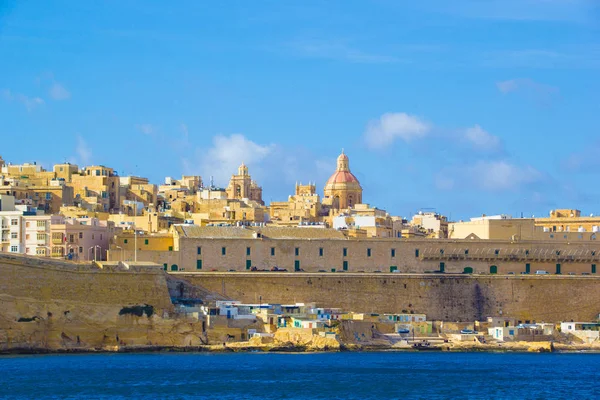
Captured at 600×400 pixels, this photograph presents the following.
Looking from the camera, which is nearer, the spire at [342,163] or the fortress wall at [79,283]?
the fortress wall at [79,283]

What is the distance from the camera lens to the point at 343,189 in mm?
113312

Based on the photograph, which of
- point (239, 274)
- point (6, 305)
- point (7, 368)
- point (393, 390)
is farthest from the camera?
point (239, 274)

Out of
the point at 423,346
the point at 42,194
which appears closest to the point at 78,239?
the point at 42,194

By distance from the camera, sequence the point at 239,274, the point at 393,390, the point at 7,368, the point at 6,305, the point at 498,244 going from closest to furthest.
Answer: the point at 393,390, the point at 7,368, the point at 6,305, the point at 239,274, the point at 498,244

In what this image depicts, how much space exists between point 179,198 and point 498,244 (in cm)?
2744

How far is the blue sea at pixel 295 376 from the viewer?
2234 inches

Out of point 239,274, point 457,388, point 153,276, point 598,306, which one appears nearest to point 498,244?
point 598,306

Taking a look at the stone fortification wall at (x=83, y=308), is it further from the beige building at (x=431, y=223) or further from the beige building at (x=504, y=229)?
the beige building at (x=431, y=223)

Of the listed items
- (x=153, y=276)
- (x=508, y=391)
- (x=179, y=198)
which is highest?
(x=179, y=198)

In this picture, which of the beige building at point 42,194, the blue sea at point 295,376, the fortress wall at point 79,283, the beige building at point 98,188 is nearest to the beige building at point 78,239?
the fortress wall at point 79,283

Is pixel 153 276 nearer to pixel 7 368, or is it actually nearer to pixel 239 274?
pixel 239 274

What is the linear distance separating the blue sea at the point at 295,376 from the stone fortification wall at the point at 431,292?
6.85 m

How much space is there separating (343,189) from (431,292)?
33606 mm

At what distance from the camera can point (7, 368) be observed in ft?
205
